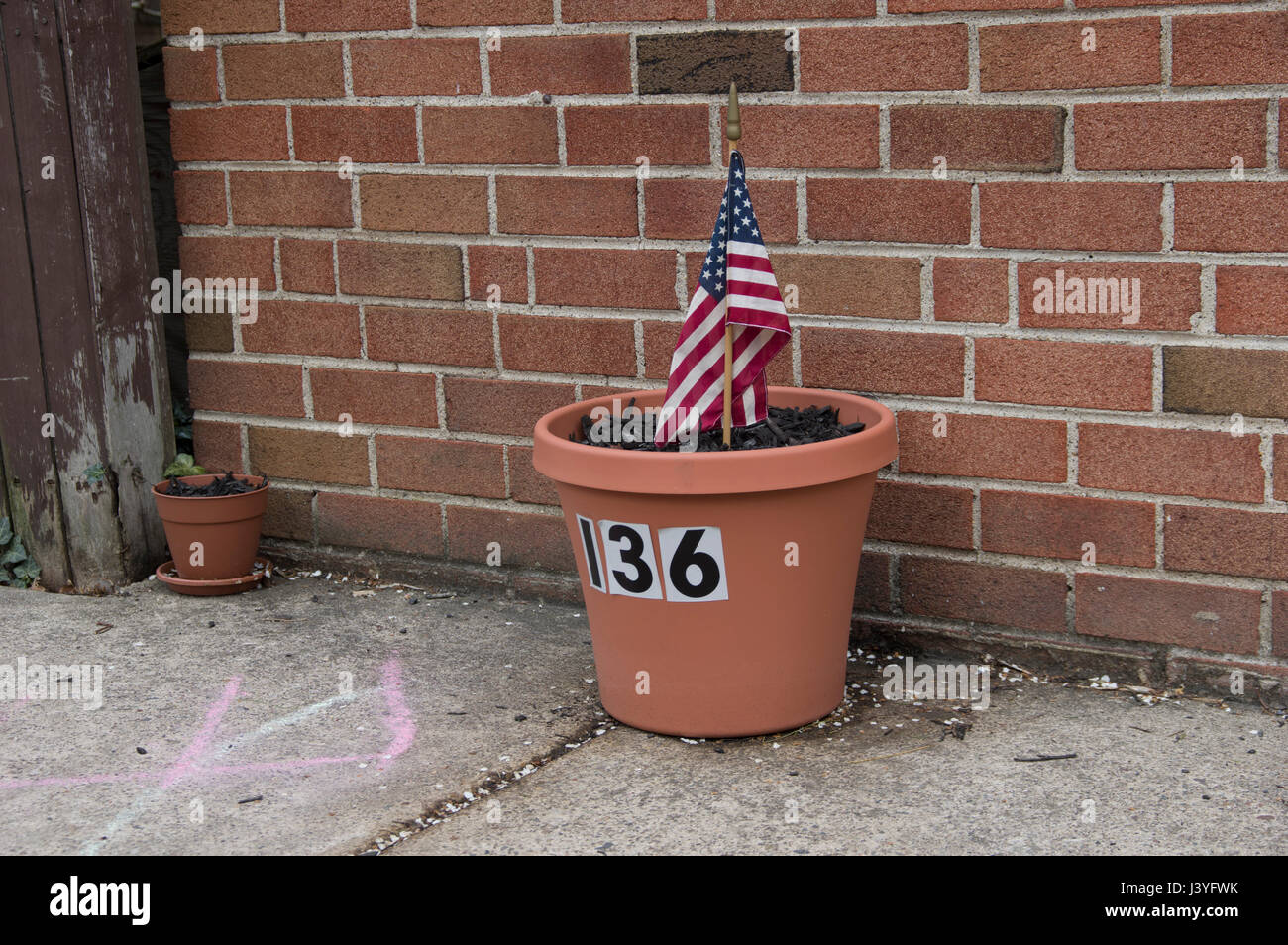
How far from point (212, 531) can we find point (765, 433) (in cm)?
168

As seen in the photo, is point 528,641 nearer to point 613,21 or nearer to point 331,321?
point 331,321

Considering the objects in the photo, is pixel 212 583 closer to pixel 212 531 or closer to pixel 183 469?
pixel 212 531

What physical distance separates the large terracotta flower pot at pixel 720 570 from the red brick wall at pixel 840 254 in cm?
39

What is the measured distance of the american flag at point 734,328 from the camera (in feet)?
8.85

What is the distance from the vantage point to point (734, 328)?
2777mm

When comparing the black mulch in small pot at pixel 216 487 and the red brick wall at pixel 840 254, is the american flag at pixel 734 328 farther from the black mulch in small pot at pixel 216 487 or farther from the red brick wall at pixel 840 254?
the black mulch in small pot at pixel 216 487

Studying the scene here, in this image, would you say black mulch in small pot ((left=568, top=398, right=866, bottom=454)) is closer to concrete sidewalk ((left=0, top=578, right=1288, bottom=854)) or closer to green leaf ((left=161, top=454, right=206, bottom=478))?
concrete sidewalk ((left=0, top=578, right=1288, bottom=854))

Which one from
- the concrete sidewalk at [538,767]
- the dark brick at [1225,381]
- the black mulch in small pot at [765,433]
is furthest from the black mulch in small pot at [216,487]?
the dark brick at [1225,381]

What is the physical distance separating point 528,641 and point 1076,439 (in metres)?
1.39

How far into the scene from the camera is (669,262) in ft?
10.9

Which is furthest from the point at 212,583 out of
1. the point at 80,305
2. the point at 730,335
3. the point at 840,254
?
the point at 840,254

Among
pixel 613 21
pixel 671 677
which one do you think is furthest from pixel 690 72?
pixel 671 677

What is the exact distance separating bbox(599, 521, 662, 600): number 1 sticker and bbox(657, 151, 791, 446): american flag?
0.22 metres

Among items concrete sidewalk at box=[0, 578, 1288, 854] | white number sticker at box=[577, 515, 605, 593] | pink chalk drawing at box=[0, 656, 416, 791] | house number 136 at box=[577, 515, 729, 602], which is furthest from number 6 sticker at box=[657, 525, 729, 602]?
pink chalk drawing at box=[0, 656, 416, 791]
